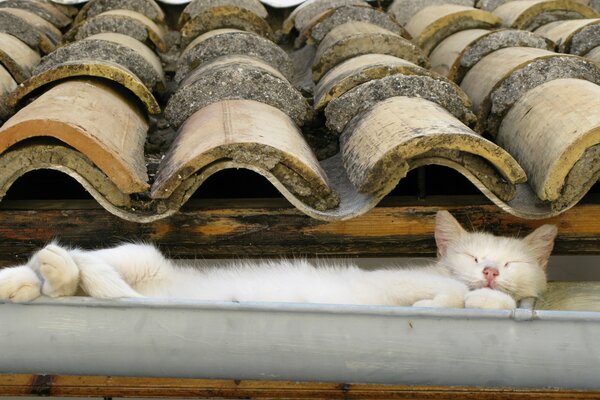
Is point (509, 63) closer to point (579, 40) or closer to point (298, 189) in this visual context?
point (579, 40)

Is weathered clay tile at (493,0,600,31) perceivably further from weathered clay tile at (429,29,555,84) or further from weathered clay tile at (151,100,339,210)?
weathered clay tile at (151,100,339,210)

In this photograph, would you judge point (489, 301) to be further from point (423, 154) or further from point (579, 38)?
point (579, 38)

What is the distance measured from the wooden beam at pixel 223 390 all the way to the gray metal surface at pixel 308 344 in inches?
30.6

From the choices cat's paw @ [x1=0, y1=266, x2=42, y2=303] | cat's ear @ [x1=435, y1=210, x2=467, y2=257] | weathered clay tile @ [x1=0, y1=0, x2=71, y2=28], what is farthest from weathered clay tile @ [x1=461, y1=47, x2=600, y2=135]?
weathered clay tile @ [x1=0, y1=0, x2=71, y2=28]

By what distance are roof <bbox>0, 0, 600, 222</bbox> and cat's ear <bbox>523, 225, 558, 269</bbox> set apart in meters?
0.21

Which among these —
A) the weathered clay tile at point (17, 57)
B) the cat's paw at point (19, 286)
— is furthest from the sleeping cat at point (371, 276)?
the weathered clay tile at point (17, 57)

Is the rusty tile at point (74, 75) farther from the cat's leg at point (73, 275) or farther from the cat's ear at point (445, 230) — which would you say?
the cat's ear at point (445, 230)

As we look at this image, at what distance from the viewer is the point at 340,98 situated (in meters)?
2.65

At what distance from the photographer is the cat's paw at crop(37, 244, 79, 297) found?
2010 mm

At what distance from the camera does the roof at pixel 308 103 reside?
2189mm

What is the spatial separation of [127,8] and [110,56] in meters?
1.05

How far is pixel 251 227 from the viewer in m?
2.43

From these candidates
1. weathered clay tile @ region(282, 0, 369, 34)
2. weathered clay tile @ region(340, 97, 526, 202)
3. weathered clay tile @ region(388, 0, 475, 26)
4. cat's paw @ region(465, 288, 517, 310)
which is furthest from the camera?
weathered clay tile @ region(388, 0, 475, 26)

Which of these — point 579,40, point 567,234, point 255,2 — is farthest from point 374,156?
point 255,2
